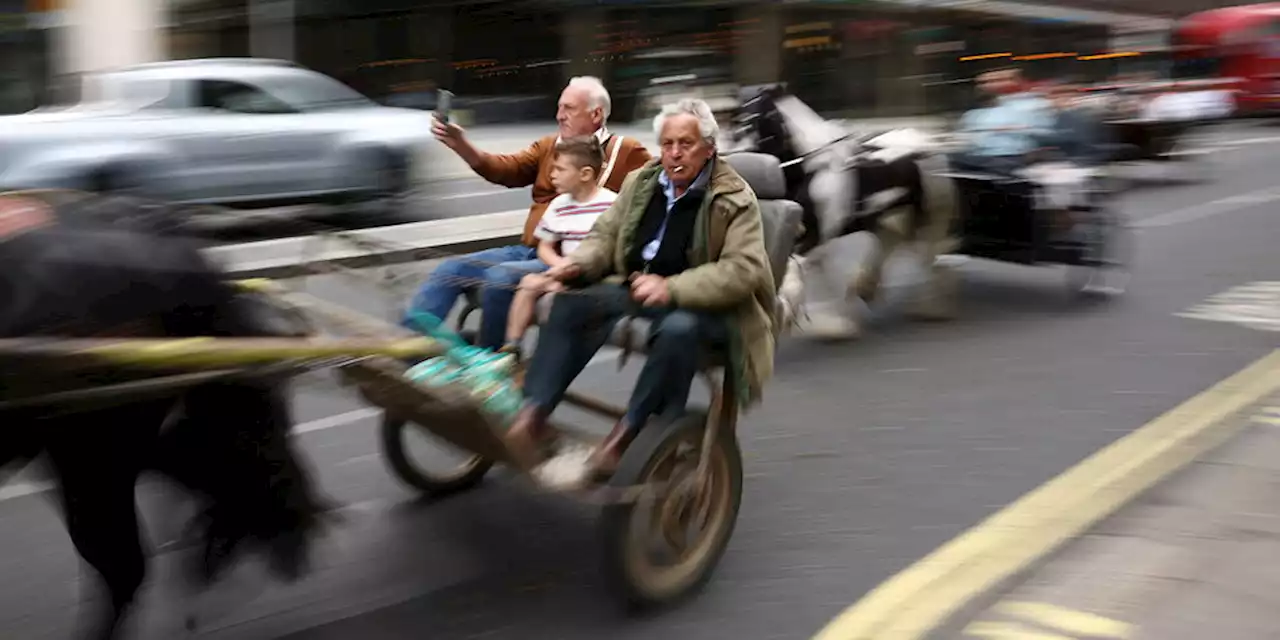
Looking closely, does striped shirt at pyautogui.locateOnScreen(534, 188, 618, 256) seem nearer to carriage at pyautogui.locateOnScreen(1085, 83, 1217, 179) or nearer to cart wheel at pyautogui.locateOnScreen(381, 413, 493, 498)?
cart wheel at pyautogui.locateOnScreen(381, 413, 493, 498)

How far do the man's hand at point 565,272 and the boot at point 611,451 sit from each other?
0.56 m

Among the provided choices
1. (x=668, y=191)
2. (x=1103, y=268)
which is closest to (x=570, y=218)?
(x=668, y=191)

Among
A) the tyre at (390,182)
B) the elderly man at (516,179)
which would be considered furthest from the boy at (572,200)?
the tyre at (390,182)

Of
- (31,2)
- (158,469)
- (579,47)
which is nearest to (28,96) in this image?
(31,2)

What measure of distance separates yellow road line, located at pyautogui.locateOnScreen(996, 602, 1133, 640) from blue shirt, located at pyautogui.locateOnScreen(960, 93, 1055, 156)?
573cm

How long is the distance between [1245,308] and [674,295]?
620 centimetres

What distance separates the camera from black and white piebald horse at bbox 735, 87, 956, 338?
7.59 meters

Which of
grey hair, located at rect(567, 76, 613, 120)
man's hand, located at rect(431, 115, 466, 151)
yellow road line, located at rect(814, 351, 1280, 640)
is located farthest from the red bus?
man's hand, located at rect(431, 115, 466, 151)

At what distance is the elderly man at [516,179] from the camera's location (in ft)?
15.2

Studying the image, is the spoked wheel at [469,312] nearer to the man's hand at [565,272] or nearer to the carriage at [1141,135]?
the man's hand at [565,272]

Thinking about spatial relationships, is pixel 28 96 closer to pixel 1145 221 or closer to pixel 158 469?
pixel 1145 221

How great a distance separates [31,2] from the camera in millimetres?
18156

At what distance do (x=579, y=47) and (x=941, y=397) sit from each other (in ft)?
72.1

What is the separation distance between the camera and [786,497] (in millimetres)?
5168
